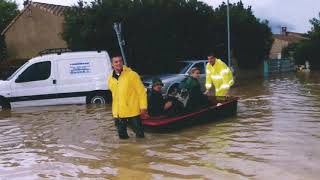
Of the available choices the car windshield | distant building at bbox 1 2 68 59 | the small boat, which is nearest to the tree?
distant building at bbox 1 2 68 59

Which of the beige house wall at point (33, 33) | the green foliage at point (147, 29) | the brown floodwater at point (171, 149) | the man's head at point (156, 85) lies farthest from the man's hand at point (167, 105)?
the beige house wall at point (33, 33)

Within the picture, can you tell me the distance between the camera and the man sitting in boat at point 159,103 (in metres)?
11.1

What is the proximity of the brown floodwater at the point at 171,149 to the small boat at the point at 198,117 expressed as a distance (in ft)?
0.52

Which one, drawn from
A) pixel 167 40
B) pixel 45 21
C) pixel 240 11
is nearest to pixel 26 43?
pixel 45 21

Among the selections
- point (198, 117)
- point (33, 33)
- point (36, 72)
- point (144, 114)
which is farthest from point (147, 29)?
point (33, 33)

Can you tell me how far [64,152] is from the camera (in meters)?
9.67

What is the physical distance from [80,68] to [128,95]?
794 cm

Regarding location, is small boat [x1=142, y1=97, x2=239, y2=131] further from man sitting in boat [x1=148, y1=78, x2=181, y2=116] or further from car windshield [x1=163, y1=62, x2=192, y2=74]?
car windshield [x1=163, y1=62, x2=192, y2=74]

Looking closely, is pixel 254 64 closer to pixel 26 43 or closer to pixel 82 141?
pixel 26 43

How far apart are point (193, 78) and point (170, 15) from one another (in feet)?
50.5

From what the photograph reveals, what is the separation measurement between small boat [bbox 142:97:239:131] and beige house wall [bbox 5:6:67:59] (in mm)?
29480

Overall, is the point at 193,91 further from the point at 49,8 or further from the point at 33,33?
the point at 49,8

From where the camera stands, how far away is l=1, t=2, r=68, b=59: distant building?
41.5 meters

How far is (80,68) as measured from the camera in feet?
57.6
